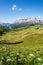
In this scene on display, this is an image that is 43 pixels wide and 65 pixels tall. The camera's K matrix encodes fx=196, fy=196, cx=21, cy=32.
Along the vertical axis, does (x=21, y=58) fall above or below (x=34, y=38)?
above

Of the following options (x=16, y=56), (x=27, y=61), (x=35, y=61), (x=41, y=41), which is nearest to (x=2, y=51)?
(x=16, y=56)

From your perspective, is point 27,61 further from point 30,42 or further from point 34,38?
point 34,38

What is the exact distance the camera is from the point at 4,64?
11.2 metres

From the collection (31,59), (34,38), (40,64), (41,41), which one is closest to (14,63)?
(31,59)

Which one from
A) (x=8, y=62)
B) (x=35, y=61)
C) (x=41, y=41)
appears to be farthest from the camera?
(x=41, y=41)

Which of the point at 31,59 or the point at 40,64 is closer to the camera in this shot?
the point at 40,64

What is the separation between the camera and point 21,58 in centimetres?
1088

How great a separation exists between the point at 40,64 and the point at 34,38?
132 meters

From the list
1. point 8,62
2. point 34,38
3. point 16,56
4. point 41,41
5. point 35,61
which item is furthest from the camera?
point 34,38

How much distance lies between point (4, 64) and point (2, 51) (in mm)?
2650

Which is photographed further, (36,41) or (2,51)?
(36,41)

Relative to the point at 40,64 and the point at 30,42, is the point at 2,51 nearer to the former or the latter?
the point at 40,64

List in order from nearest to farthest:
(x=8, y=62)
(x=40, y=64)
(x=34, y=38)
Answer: (x=40, y=64) < (x=8, y=62) < (x=34, y=38)

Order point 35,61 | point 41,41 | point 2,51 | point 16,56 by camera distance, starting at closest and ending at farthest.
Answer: point 35,61
point 16,56
point 2,51
point 41,41
